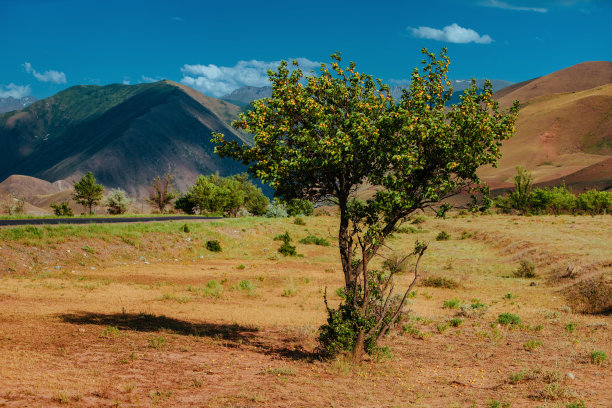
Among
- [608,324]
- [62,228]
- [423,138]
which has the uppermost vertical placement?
[423,138]

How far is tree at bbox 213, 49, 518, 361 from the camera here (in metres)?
10.5

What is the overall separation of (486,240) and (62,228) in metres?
42.7

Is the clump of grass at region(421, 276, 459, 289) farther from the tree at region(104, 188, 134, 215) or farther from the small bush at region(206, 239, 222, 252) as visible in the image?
the tree at region(104, 188, 134, 215)

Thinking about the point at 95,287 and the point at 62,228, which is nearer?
the point at 95,287

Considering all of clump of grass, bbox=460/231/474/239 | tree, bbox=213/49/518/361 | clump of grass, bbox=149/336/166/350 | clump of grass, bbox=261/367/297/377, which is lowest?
clump of grass, bbox=261/367/297/377

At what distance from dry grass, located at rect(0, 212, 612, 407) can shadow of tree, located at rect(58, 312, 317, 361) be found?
2.7 inches

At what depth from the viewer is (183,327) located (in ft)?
53.0

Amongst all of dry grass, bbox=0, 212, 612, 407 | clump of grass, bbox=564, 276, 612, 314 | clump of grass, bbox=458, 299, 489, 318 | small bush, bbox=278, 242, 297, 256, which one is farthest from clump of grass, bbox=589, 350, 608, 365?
small bush, bbox=278, 242, 297, 256

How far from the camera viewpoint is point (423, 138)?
1003 centimetres

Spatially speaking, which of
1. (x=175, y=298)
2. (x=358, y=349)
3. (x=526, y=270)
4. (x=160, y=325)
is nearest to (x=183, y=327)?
(x=160, y=325)

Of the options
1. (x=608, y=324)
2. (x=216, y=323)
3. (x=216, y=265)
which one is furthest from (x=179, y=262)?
(x=608, y=324)

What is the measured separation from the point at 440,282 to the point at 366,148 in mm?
19985

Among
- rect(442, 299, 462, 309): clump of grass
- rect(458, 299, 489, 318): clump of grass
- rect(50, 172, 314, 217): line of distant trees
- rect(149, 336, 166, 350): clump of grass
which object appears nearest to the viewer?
rect(149, 336, 166, 350): clump of grass

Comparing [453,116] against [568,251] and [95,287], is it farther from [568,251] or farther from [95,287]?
[568,251]
